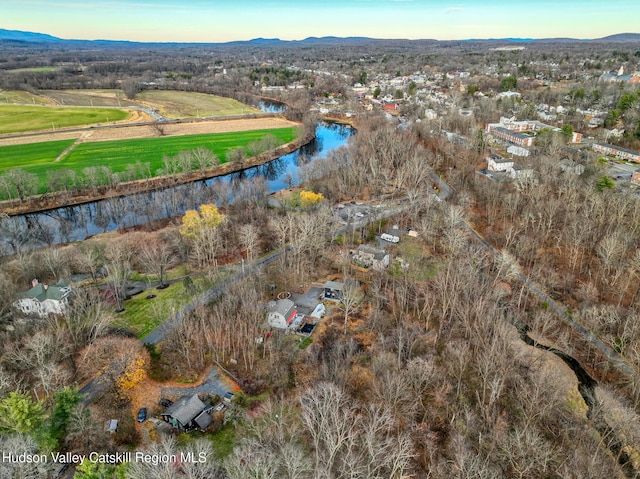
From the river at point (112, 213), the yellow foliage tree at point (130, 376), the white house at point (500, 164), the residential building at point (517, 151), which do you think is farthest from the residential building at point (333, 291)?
the residential building at point (517, 151)

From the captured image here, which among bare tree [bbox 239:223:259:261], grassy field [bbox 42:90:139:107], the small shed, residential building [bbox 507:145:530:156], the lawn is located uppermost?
grassy field [bbox 42:90:139:107]

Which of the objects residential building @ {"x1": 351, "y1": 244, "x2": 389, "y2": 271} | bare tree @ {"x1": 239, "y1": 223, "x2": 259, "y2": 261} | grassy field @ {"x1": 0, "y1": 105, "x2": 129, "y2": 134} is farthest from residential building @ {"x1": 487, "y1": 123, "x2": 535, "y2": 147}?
grassy field @ {"x1": 0, "y1": 105, "x2": 129, "y2": 134}

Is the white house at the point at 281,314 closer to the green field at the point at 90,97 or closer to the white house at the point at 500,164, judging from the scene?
the white house at the point at 500,164

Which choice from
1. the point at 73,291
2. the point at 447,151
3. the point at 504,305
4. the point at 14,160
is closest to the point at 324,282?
the point at 504,305

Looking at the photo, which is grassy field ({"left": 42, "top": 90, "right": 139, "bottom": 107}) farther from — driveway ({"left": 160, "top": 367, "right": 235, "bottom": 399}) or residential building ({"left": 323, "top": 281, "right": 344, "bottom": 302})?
driveway ({"left": 160, "top": 367, "right": 235, "bottom": 399})

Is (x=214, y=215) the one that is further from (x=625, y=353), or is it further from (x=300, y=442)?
(x=625, y=353)
